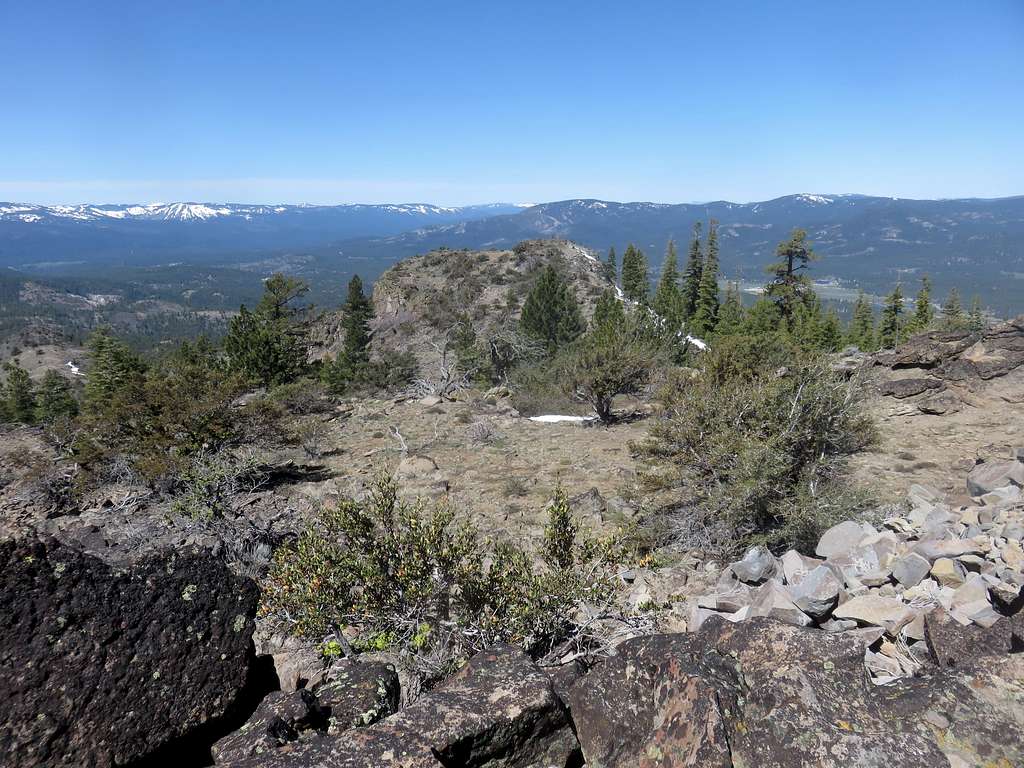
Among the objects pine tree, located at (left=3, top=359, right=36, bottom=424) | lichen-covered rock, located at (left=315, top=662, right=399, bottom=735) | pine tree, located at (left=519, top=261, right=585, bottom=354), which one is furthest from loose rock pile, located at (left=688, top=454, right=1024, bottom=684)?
pine tree, located at (left=3, top=359, right=36, bottom=424)

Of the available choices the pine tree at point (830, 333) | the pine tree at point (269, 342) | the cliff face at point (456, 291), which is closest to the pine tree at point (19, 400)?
the cliff face at point (456, 291)

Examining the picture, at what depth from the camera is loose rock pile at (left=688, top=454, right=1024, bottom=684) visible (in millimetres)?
5367

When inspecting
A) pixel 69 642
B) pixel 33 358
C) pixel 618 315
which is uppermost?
pixel 69 642

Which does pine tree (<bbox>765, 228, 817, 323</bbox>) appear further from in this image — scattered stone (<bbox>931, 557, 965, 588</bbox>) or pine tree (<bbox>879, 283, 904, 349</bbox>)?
scattered stone (<bbox>931, 557, 965, 588</bbox>)

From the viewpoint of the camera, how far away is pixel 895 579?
6641 millimetres

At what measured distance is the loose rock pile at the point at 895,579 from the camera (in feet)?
17.6

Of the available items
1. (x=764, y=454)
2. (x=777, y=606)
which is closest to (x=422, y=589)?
(x=777, y=606)

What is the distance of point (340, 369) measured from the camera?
119ft

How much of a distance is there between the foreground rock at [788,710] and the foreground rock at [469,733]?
0.97 feet

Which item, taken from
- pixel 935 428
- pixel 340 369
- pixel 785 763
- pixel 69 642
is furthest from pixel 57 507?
pixel 340 369

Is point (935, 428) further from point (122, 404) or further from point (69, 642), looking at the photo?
point (122, 404)

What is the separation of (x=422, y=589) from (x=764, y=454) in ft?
19.9

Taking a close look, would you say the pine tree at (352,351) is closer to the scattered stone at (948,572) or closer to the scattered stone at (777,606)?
the scattered stone at (777,606)

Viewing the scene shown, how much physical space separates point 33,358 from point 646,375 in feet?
552
